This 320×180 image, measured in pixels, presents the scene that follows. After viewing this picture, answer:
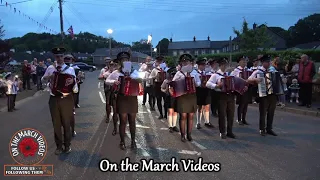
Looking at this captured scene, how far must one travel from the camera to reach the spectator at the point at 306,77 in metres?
13.8

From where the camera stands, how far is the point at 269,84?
884 centimetres

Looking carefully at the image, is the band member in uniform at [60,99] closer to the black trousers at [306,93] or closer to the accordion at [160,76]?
the accordion at [160,76]

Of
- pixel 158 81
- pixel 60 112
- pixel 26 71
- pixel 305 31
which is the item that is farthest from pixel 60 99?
pixel 305 31

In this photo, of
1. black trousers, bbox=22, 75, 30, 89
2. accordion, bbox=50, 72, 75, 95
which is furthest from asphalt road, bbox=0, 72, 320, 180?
black trousers, bbox=22, 75, 30, 89

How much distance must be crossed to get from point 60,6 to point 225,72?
3525cm

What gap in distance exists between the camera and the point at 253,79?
896 cm

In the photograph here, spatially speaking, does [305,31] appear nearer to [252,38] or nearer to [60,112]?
[252,38]

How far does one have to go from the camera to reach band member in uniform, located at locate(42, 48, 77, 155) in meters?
6.91

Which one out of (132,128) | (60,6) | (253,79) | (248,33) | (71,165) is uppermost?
(60,6)

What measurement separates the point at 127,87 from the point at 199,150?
2.22 meters

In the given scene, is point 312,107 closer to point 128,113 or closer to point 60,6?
point 128,113

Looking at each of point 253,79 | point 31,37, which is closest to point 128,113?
point 253,79

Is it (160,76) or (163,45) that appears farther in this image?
(163,45)

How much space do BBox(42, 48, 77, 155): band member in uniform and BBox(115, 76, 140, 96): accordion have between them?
100cm
